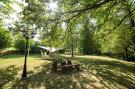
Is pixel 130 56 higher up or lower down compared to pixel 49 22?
lower down

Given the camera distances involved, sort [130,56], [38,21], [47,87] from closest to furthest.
Result: [38,21] < [47,87] < [130,56]

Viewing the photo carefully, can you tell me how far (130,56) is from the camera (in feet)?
143

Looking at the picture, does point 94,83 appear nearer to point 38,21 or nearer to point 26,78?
point 26,78

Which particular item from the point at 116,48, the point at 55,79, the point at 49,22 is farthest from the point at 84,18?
the point at 116,48

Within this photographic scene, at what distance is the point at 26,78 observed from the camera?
49.1ft

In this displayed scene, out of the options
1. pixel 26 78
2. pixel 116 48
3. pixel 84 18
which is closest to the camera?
pixel 84 18

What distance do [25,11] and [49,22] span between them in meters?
1.24

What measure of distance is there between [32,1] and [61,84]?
24.1 ft

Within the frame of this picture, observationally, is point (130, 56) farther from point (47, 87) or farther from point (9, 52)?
point (9, 52)

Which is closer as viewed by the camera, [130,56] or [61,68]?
[61,68]

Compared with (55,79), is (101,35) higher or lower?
higher

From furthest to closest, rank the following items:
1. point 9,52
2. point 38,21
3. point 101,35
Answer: point 9,52 → point 101,35 → point 38,21

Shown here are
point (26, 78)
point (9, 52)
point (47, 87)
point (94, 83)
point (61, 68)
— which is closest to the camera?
point (47, 87)

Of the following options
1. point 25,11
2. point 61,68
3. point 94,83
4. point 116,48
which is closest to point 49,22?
point 25,11
